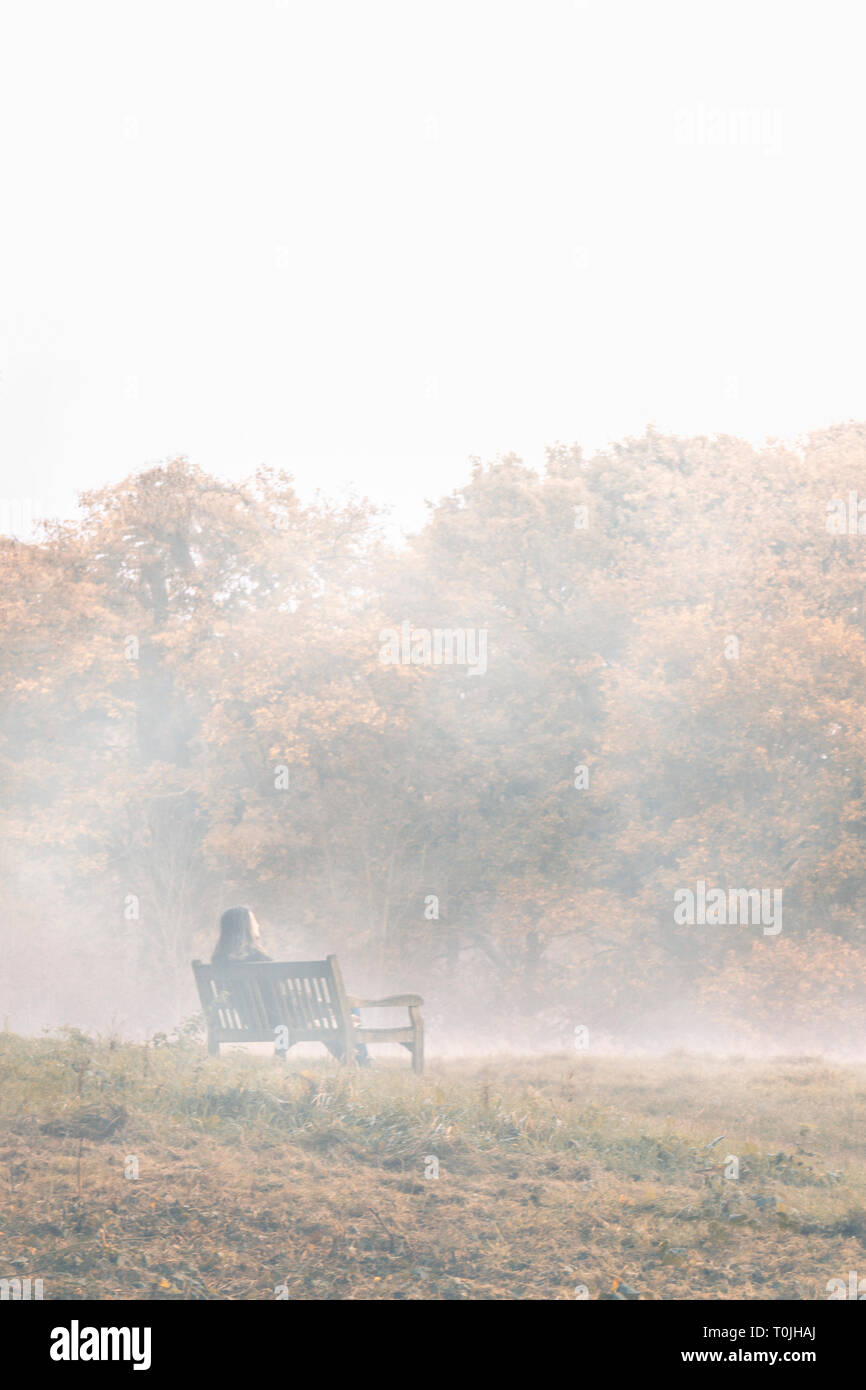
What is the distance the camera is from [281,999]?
Answer: 10.5 metres

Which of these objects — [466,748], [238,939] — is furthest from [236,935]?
[466,748]

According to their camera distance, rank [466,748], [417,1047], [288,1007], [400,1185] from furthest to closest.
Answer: [466,748], [417,1047], [288,1007], [400,1185]

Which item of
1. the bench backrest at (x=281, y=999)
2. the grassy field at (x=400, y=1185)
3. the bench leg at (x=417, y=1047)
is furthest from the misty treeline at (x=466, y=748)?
the bench backrest at (x=281, y=999)

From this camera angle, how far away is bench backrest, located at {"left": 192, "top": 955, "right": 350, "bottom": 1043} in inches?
402

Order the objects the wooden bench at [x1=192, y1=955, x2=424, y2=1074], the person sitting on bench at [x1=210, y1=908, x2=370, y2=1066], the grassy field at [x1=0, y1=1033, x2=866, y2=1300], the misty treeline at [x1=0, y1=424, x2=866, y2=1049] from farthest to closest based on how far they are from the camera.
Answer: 1. the misty treeline at [x1=0, y1=424, x2=866, y2=1049]
2. the person sitting on bench at [x1=210, y1=908, x2=370, y2=1066]
3. the wooden bench at [x1=192, y1=955, x2=424, y2=1074]
4. the grassy field at [x1=0, y1=1033, x2=866, y2=1300]

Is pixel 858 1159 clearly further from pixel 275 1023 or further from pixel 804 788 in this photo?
pixel 804 788

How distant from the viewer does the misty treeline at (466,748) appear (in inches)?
787

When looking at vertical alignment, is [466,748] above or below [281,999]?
above

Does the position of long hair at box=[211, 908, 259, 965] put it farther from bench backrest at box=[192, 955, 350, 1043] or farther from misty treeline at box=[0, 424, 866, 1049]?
misty treeline at box=[0, 424, 866, 1049]

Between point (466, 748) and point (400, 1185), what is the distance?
16.4 metres

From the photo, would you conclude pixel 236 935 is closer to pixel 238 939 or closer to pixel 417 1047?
pixel 238 939

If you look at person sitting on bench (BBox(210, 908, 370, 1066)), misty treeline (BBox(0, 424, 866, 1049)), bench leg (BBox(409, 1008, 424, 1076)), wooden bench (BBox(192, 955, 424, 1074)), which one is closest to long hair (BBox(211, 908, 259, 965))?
person sitting on bench (BBox(210, 908, 370, 1066))

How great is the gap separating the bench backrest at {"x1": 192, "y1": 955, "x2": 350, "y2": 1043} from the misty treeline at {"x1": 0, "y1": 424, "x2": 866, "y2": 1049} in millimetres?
10376
